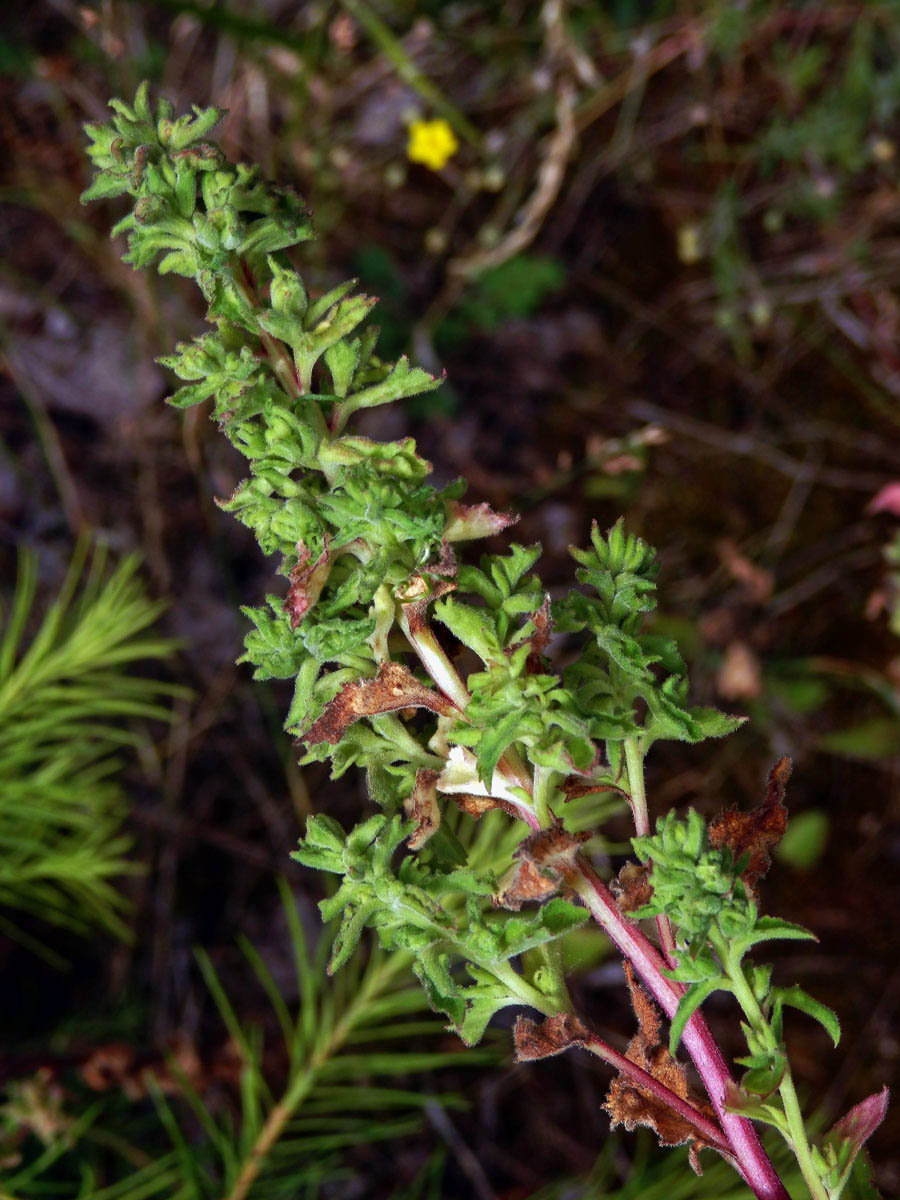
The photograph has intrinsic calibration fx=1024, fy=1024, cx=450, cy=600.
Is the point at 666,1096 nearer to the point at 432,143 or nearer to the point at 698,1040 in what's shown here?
the point at 698,1040

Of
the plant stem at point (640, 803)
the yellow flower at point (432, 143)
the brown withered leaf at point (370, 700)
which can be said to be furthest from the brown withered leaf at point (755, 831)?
the yellow flower at point (432, 143)

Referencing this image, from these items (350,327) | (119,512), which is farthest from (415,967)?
(119,512)

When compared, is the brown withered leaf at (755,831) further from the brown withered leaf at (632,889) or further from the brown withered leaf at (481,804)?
the brown withered leaf at (481,804)

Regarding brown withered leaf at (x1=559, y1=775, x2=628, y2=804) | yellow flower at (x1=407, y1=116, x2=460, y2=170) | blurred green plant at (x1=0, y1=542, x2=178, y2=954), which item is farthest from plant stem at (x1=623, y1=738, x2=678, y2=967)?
yellow flower at (x1=407, y1=116, x2=460, y2=170)

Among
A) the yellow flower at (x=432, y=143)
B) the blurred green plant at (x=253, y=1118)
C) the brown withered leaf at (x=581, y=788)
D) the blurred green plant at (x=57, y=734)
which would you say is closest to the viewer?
the brown withered leaf at (x=581, y=788)

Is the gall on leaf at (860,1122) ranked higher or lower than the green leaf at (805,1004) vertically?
lower

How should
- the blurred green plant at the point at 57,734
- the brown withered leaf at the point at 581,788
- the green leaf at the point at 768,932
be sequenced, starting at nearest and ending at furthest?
1. the green leaf at the point at 768,932
2. the brown withered leaf at the point at 581,788
3. the blurred green plant at the point at 57,734

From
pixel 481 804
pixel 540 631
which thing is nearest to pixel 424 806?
pixel 481 804
